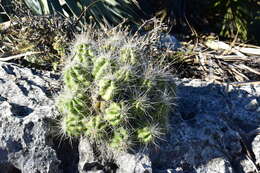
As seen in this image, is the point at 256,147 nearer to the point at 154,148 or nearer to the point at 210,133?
the point at 210,133

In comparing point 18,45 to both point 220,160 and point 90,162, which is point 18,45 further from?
point 220,160

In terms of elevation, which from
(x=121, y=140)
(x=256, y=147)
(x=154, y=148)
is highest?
(x=121, y=140)

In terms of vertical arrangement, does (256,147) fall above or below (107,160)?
below

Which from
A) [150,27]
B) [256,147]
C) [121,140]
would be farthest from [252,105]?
[150,27]

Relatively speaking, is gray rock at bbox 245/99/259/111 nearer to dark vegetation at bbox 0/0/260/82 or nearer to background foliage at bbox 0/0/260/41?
dark vegetation at bbox 0/0/260/82

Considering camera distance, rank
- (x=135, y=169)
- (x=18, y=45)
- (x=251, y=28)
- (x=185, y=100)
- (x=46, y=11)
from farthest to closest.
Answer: (x=251, y=28) → (x=46, y=11) → (x=18, y=45) → (x=185, y=100) → (x=135, y=169)

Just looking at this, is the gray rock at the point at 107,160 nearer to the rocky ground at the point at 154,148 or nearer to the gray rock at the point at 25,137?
the rocky ground at the point at 154,148

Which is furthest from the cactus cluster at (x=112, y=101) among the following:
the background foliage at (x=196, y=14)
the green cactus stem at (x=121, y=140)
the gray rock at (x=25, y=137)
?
the background foliage at (x=196, y=14)

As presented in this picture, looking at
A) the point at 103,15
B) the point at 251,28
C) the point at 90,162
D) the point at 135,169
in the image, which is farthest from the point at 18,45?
the point at 251,28
